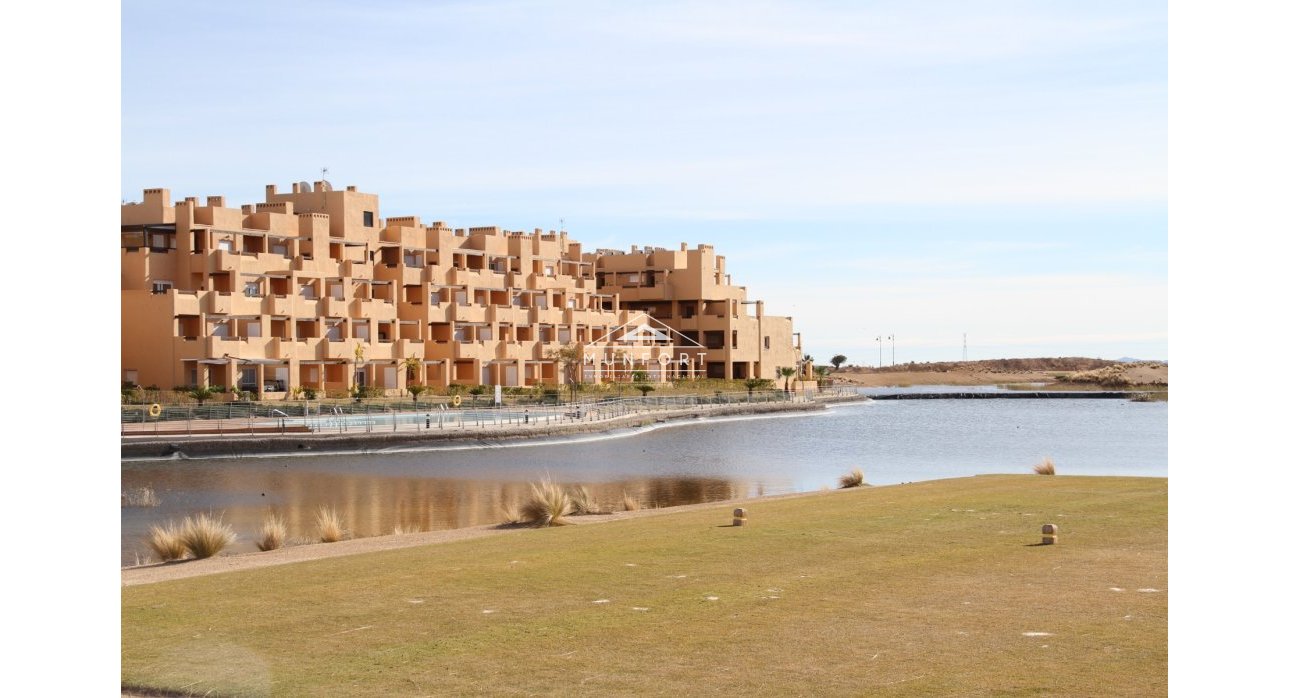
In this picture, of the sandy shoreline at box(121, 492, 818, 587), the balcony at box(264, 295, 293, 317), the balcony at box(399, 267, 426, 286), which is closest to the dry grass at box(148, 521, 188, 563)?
the sandy shoreline at box(121, 492, 818, 587)

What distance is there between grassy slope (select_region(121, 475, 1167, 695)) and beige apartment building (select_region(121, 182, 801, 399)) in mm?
55821

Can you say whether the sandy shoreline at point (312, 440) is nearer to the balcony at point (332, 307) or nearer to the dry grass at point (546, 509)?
the balcony at point (332, 307)

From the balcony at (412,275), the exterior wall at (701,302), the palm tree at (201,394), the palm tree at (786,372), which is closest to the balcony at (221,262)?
the palm tree at (201,394)

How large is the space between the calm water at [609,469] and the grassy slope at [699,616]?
359 inches

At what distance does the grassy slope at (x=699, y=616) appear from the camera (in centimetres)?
839

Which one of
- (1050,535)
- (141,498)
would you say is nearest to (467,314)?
(141,498)

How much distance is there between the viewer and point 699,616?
10562 mm

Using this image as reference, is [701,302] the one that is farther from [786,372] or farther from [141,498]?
[141,498]

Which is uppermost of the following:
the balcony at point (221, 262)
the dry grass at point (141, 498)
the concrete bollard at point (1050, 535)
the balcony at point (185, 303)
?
the balcony at point (221, 262)

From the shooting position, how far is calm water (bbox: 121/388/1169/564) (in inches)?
1187

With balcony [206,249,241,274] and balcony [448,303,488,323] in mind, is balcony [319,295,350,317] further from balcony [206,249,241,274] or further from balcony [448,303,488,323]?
balcony [448,303,488,323]

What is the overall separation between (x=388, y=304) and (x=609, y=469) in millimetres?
40491

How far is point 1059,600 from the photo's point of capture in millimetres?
10898

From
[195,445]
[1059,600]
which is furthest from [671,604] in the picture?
[195,445]
